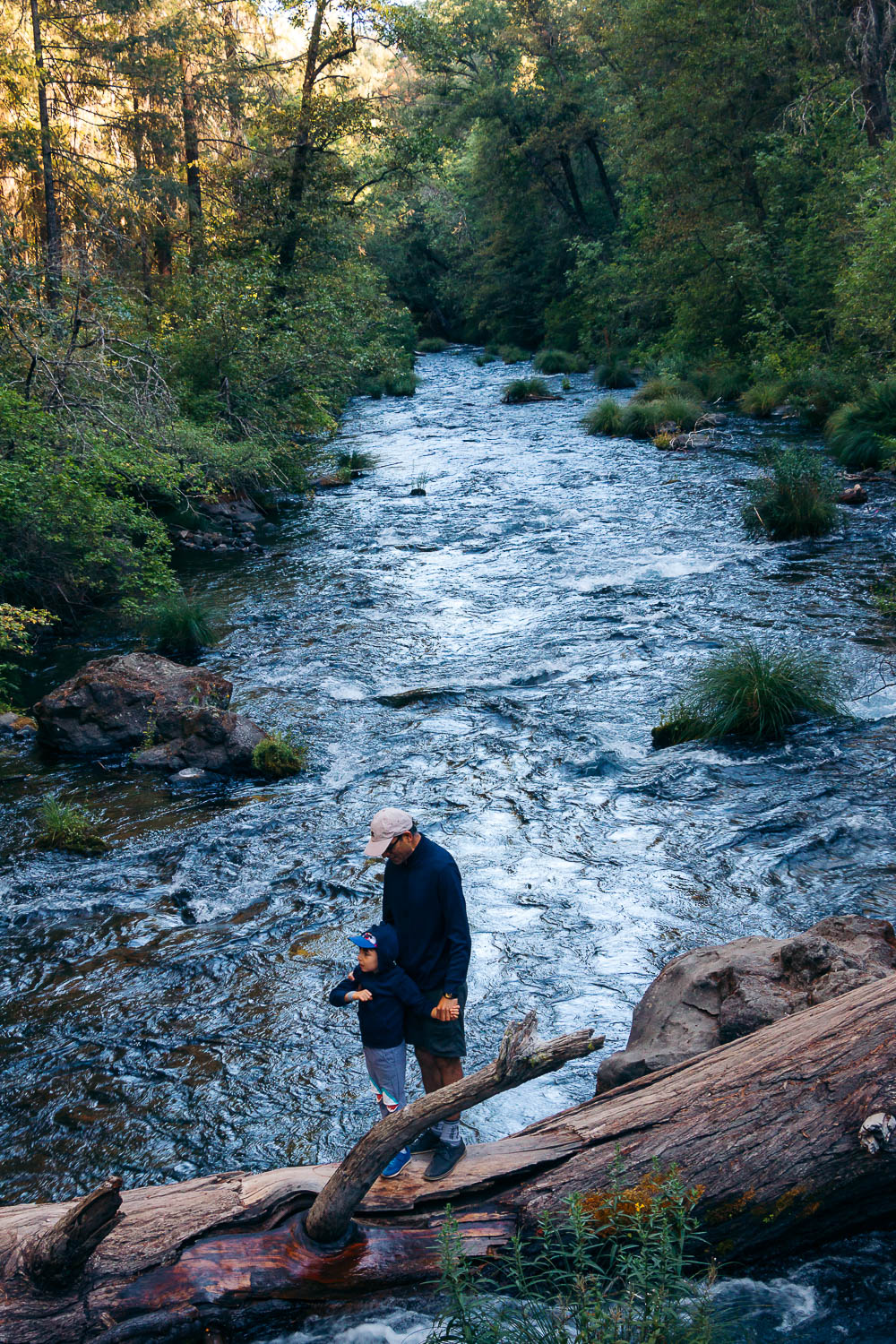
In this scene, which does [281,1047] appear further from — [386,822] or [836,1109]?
[836,1109]

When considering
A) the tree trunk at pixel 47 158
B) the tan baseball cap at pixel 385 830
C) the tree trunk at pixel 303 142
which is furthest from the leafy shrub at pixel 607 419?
the tan baseball cap at pixel 385 830

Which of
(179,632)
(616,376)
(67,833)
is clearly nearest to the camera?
(67,833)

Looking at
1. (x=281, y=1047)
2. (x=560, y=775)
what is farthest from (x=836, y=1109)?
(x=560, y=775)

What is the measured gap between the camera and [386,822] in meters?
4.33

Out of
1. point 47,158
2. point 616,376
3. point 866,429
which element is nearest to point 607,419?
point 616,376

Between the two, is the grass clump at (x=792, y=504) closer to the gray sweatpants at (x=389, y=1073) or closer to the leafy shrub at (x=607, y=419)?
the leafy shrub at (x=607, y=419)

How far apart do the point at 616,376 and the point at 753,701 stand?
2520 centimetres

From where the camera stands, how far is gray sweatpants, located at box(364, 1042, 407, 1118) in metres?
4.53

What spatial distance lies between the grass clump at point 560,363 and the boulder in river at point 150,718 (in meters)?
30.1

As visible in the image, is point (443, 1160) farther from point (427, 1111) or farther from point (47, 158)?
point (47, 158)

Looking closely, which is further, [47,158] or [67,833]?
[47,158]

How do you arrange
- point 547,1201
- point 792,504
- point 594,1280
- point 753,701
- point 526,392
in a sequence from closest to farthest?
point 594,1280 → point 547,1201 → point 753,701 → point 792,504 → point 526,392

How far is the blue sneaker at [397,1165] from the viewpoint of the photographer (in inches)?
169

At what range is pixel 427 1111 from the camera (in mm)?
3795
